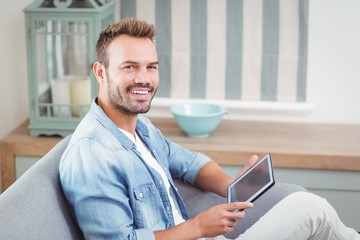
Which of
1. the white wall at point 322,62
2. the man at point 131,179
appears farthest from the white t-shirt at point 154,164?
the white wall at point 322,62

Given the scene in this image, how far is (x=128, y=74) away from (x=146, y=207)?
401 millimetres

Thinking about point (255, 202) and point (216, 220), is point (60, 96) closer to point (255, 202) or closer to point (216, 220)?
point (255, 202)

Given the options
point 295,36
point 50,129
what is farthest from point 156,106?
point 295,36

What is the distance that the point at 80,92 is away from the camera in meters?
2.93

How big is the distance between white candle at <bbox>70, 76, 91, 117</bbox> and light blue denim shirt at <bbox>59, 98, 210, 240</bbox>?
94 cm

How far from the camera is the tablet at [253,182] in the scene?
6.37 ft

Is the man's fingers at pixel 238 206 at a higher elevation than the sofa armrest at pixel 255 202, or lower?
higher

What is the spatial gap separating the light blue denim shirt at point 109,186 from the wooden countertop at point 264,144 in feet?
2.65

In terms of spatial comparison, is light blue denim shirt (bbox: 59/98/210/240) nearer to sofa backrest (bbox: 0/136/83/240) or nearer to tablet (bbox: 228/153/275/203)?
→ sofa backrest (bbox: 0/136/83/240)

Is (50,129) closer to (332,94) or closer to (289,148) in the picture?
(289,148)

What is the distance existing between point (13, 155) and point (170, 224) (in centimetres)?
109

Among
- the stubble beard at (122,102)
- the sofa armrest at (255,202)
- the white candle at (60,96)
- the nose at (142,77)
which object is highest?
the nose at (142,77)

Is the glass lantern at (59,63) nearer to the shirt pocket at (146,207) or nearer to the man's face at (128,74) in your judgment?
the man's face at (128,74)

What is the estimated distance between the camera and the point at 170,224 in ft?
6.60
